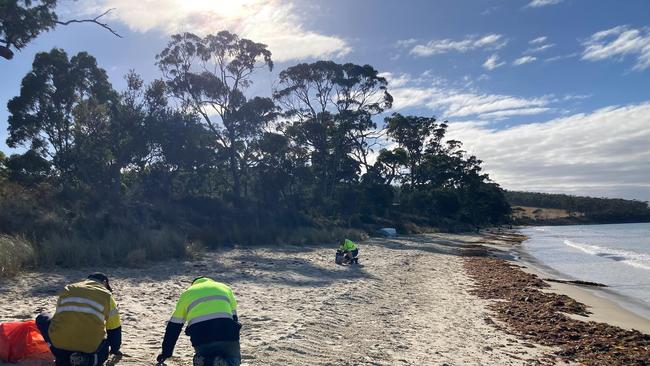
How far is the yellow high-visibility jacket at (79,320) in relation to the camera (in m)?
4.20

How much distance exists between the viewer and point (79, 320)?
4219 millimetres

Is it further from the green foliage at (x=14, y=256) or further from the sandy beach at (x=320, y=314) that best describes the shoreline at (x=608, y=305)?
the green foliage at (x=14, y=256)

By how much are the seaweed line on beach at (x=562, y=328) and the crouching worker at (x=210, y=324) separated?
5316 mm

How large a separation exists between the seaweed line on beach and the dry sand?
472 mm

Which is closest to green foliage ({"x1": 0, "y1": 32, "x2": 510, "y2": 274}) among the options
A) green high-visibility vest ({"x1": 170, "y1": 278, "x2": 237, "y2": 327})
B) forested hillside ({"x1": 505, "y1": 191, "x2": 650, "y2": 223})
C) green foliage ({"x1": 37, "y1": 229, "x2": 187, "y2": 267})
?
green foliage ({"x1": 37, "y1": 229, "x2": 187, "y2": 267})

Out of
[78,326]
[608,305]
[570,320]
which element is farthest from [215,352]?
[608,305]

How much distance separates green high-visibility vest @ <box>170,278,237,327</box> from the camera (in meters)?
4.08

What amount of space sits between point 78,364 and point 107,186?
23.3m

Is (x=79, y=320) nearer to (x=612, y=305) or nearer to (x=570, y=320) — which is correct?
(x=570, y=320)

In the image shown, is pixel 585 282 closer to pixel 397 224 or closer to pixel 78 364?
pixel 78 364

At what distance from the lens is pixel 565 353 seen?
7.31m

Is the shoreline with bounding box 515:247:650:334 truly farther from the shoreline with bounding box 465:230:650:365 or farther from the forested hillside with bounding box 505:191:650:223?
the forested hillside with bounding box 505:191:650:223

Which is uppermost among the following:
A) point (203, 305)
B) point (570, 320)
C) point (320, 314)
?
point (203, 305)

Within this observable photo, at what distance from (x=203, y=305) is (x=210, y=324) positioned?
17cm
